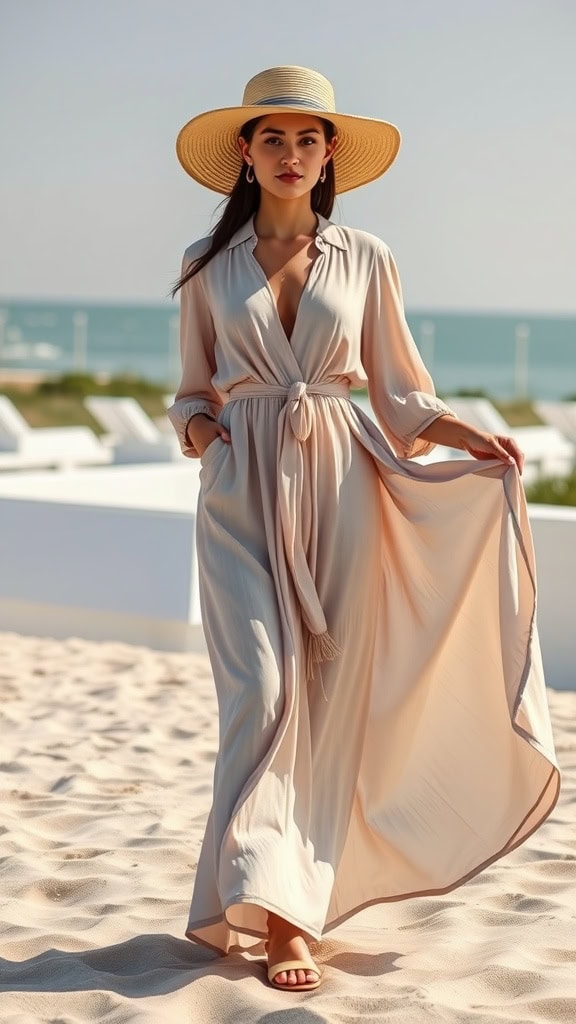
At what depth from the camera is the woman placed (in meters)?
3.05

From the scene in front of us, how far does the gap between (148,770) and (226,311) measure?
225 centimetres

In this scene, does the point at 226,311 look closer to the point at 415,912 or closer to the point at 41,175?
the point at 415,912

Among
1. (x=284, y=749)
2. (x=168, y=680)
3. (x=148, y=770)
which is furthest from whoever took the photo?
(x=168, y=680)

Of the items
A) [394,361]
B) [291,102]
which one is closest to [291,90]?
[291,102]

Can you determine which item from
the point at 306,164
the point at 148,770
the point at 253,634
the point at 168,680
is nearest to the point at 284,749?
the point at 253,634

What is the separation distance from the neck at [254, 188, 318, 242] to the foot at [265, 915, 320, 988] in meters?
1.38

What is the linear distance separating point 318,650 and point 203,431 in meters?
0.51

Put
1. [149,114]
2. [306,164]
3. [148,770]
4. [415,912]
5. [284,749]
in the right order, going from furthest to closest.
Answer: [149,114] → [148,770] → [415,912] → [306,164] → [284,749]

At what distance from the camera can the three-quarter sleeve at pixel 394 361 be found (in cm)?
331

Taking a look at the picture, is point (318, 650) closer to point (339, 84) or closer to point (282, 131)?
point (282, 131)

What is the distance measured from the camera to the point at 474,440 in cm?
320

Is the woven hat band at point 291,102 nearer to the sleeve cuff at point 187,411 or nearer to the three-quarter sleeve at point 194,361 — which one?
the three-quarter sleeve at point 194,361

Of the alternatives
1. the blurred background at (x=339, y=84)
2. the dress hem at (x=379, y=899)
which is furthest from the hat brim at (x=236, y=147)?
the blurred background at (x=339, y=84)

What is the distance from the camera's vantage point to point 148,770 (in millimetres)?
5070
